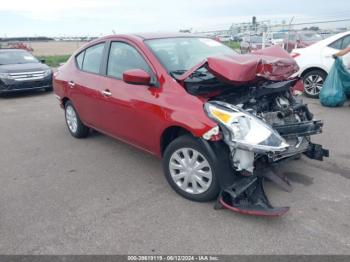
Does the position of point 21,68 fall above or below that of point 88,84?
below

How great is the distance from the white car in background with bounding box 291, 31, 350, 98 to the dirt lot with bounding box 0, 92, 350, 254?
318 cm

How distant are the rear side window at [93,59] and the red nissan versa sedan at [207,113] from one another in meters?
0.17

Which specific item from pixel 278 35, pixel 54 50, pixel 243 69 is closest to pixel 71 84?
pixel 243 69

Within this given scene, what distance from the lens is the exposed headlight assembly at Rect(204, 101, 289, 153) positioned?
2.99 meters

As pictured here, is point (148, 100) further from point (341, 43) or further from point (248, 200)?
point (341, 43)

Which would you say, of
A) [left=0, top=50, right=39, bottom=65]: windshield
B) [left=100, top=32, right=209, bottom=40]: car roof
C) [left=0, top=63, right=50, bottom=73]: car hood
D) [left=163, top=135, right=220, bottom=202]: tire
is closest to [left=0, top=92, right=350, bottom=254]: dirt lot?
[left=163, top=135, right=220, bottom=202]: tire

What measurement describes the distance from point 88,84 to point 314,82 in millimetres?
5692

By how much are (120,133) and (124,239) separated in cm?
177

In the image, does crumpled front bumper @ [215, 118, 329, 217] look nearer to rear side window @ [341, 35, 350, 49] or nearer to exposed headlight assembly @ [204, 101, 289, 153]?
exposed headlight assembly @ [204, 101, 289, 153]

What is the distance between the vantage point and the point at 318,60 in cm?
787

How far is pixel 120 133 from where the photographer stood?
14.5 ft

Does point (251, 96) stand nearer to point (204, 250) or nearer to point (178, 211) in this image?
point (178, 211)

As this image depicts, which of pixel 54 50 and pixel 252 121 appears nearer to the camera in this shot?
pixel 252 121

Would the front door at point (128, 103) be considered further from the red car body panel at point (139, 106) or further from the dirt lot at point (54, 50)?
the dirt lot at point (54, 50)
